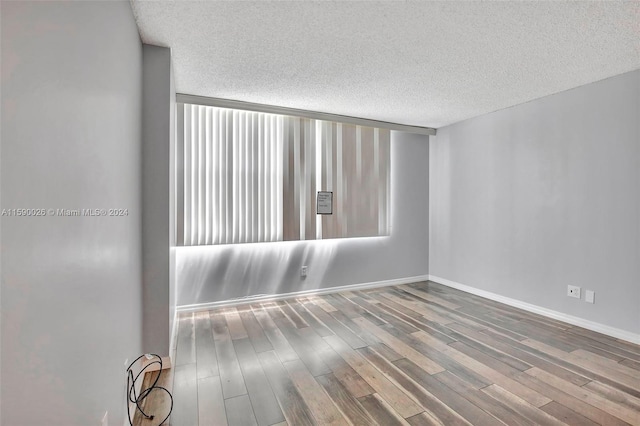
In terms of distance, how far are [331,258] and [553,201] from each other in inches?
111

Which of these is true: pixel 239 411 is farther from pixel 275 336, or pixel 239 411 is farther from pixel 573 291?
pixel 573 291

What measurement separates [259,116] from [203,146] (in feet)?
2.70

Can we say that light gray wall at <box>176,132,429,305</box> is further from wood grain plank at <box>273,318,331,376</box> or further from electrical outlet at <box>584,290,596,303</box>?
electrical outlet at <box>584,290,596,303</box>

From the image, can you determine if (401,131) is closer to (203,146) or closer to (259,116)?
(259,116)

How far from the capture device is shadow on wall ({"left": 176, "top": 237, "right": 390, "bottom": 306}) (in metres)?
3.84

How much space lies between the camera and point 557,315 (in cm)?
357

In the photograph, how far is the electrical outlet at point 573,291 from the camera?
134 inches

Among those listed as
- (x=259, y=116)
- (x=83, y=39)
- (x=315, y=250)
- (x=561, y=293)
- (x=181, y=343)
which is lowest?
(x=181, y=343)

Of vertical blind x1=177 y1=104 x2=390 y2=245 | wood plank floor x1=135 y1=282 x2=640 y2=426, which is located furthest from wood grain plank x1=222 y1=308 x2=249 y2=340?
vertical blind x1=177 y1=104 x2=390 y2=245

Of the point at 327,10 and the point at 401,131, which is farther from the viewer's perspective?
the point at 401,131

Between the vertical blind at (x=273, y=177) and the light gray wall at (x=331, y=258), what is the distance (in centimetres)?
17

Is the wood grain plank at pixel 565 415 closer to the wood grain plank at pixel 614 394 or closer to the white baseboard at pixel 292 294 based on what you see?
the wood grain plank at pixel 614 394

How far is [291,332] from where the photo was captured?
3189mm

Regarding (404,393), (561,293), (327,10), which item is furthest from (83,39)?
(561,293)
